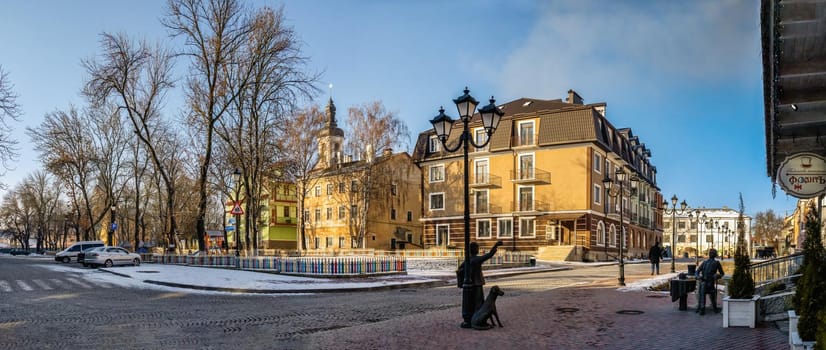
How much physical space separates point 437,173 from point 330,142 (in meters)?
12.7

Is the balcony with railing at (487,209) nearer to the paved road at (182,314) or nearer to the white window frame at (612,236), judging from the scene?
the white window frame at (612,236)

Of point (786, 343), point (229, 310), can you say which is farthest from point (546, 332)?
point (229, 310)

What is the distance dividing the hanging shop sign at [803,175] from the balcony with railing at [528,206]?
3862cm

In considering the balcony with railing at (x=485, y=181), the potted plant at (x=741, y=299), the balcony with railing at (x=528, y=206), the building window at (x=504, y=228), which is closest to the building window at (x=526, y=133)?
the balcony with railing at (x=485, y=181)

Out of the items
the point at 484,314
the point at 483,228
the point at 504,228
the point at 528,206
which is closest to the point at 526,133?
the point at 528,206

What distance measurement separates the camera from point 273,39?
34188mm

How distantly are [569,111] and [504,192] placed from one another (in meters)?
8.65

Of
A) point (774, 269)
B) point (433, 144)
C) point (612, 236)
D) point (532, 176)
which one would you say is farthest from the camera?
point (433, 144)

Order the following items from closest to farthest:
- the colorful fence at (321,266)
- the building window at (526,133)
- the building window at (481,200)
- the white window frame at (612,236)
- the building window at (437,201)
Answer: the colorful fence at (321,266), the building window at (526,133), the white window frame at (612,236), the building window at (481,200), the building window at (437,201)

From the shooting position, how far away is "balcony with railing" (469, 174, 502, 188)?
162 ft

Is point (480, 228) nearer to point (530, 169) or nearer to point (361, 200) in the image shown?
point (530, 169)

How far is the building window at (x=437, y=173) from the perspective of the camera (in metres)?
53.3

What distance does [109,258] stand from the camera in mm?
32094

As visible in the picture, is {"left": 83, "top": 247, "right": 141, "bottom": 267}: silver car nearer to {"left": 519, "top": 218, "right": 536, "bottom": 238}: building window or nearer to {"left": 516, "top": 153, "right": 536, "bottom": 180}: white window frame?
{"left": 519, "top": 218, "right": 536, "bottom": 238}: building window
